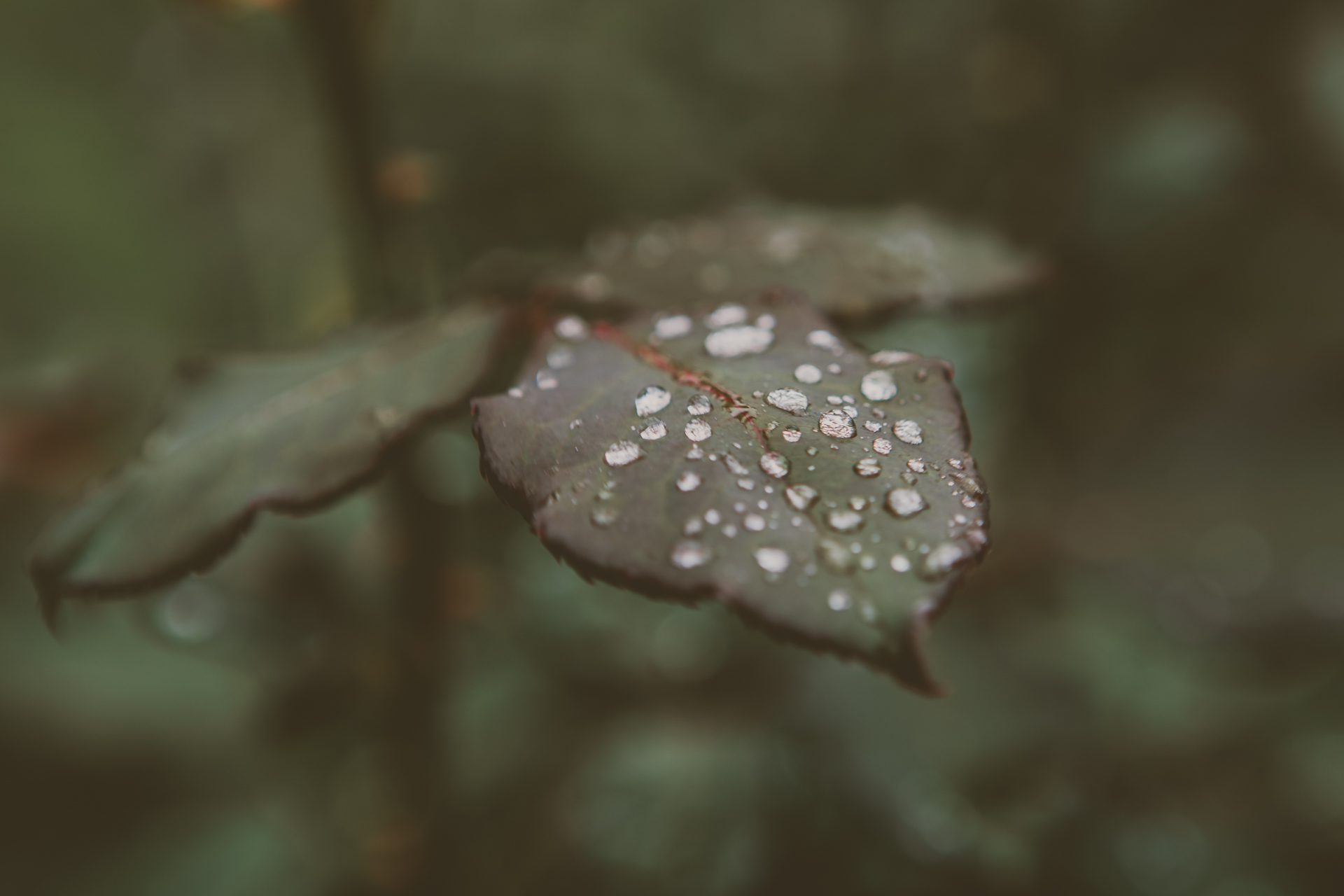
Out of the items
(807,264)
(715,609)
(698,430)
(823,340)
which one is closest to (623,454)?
(698,430)

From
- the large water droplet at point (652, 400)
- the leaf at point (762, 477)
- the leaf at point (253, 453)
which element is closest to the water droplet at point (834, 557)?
the leaf at point (762, 477)

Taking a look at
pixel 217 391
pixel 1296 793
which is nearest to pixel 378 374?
pixel 217 391

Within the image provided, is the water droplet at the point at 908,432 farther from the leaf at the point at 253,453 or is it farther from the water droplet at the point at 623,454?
the leaf at the point at 253,453

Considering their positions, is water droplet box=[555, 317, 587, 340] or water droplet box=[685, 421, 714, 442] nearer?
water droplet box=[685, 421, 714, 442]

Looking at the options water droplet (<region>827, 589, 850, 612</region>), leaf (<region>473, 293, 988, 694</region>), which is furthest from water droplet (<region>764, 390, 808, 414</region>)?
water droplet (<region>827, 589, 850, 612</region>)

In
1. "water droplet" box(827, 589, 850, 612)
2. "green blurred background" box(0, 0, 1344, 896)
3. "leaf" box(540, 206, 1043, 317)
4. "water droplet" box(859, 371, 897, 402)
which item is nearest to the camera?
"water droplet" box(827, 589, 850, 612)

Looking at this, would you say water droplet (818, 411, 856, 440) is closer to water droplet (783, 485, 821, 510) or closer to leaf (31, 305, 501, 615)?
water droplet (783, 485, 821, 510)

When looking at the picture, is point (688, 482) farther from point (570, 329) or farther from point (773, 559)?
point (570, 329)
